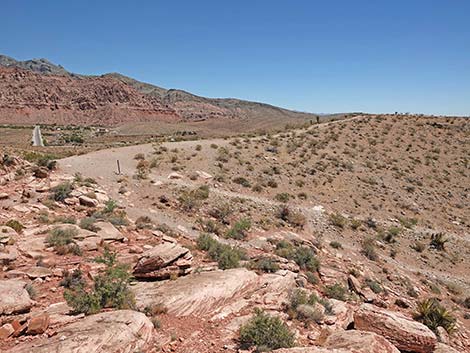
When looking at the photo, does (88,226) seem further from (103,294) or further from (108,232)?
(103,294)

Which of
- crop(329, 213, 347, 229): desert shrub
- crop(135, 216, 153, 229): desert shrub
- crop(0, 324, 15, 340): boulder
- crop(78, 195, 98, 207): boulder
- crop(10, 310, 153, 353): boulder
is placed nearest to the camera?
crop(10, 310, 153, 353): boulder

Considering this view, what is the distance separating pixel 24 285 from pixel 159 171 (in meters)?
14.9

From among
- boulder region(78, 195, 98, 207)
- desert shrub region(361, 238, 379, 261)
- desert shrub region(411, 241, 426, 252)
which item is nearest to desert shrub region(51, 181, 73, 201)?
boulder region(78, 195, 98, 207)

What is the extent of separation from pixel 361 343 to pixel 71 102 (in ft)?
474

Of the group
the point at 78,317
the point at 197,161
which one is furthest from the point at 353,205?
the point at 78,317

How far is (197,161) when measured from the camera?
2469 centimetres

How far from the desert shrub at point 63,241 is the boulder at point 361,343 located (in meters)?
6.87

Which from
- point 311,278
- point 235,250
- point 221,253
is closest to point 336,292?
point 311,278

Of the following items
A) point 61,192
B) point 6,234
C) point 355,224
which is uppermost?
point 61,192

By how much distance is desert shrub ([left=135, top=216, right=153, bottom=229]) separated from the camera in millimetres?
13002

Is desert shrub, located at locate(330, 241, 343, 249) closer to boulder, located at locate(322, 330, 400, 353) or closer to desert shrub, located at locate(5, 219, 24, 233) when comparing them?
boulder, located at locate(322, 330, 400, 353)

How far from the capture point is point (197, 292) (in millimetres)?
7863

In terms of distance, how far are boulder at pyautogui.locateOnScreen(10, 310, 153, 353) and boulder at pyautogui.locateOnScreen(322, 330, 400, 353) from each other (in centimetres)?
345

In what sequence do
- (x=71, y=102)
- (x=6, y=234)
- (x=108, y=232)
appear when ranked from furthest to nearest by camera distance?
(x=71, y=102) < (x=108, y=232) < (x=6, y=234)
